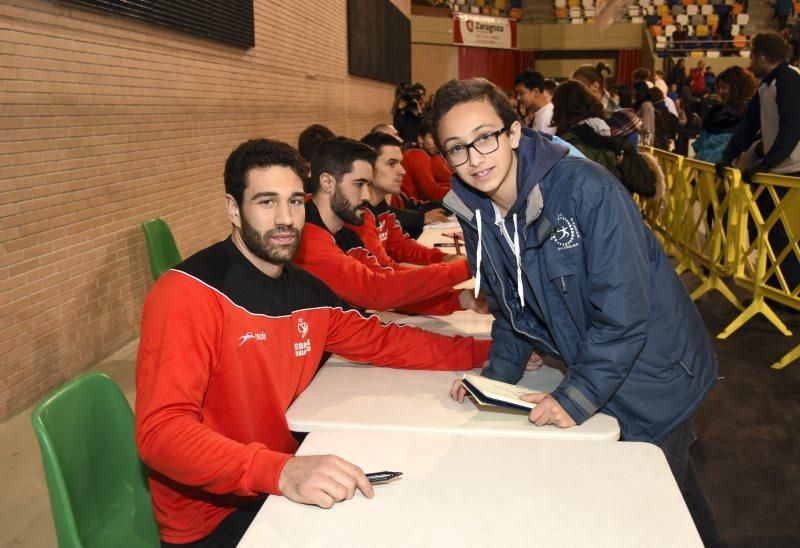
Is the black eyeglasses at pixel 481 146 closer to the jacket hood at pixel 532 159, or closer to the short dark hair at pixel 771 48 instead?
the jacket hood at pixel 532 159

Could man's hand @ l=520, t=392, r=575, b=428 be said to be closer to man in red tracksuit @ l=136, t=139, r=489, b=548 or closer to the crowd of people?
the crowd of people

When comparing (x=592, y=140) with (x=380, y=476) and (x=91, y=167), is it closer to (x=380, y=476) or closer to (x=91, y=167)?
(x=91, y=167)

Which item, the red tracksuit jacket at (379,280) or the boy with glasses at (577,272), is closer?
the boy with glasses at (577,272)

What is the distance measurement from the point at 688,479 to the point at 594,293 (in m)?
0.85

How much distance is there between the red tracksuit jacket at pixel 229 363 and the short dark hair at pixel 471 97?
26.0 inches

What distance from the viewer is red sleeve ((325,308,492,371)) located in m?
2.16

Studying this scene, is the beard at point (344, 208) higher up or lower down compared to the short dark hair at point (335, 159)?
lower down

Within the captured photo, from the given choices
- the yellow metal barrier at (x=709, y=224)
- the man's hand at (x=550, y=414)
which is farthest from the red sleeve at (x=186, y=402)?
the yellow metal barrier at (x=709, y=224)

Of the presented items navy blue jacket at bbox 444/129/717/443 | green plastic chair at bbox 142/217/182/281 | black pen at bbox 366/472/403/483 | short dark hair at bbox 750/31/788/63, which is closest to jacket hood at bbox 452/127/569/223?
navy blue jacket at bbox 444/129/717/443

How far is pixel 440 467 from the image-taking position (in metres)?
1.52

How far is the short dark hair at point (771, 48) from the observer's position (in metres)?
4.73

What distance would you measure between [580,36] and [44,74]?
1991 centimetres

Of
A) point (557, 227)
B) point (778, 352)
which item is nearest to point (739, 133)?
point (778, 352)

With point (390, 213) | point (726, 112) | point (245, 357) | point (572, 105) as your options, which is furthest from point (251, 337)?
point (726, 112)
